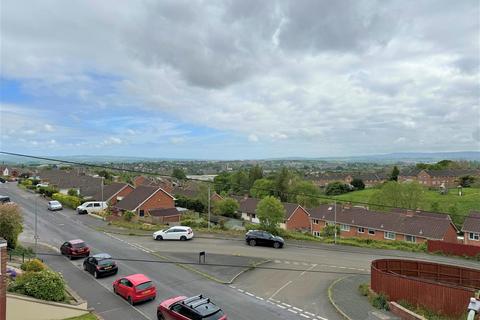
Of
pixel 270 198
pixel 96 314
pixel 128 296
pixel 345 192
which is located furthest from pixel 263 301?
pixel 345 192

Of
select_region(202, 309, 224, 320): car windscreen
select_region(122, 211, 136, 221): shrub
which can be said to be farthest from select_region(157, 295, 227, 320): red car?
select_region(122, 211, 136, 221): shrub

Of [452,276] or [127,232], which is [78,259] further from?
[452,276]

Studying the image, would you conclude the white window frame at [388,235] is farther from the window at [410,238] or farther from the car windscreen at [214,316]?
the car windscreen at [214,316]

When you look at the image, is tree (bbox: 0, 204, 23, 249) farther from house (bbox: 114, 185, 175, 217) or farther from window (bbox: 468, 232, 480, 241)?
window (bbox: 468, 232, 480, 241)

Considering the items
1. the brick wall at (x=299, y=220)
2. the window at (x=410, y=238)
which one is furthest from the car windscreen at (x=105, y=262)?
the brick wall at (x=299, y=220)

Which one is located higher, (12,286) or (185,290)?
(12,286)

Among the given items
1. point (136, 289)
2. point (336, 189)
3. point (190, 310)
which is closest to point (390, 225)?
point (136, 289)
